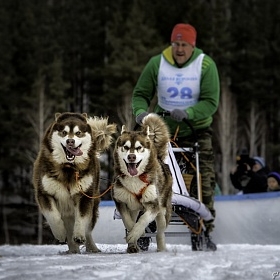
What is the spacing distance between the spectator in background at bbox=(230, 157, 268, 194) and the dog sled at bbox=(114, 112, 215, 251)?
411 cm

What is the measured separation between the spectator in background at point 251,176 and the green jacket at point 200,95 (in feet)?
13.6

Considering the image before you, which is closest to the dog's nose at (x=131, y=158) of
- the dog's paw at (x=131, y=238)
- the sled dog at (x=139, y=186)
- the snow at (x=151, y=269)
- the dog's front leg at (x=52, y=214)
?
the sled dog at (x=139, y=186)

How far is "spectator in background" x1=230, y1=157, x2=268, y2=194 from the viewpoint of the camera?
1103cm

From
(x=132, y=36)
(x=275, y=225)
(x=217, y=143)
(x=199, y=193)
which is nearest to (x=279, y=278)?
(x=199, y=193)

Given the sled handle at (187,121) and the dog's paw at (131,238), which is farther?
the sled handle at (187,121)

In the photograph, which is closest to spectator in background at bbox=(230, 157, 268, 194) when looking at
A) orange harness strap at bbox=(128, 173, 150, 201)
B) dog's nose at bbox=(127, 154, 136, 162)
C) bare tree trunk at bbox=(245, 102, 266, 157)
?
orange harness strap at bbox=(128, 173, 150, 201)

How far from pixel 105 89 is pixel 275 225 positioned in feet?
69.0

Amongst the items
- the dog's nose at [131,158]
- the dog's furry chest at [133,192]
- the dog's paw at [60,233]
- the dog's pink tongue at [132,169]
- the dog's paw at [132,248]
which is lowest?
the dog's paw at [132,248]

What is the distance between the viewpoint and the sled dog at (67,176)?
5.15 meters

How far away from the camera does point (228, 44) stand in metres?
31.8

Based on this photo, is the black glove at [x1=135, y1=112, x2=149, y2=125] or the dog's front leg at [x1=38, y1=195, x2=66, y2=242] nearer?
the dog's front leg at [x1=38, y1=195, x2=66, y2=242]

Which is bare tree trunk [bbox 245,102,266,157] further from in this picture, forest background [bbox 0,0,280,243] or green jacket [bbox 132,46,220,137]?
green jacket [bbox 132,46,220,137]

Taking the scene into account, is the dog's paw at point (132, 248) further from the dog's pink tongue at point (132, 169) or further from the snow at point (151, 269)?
the snow at point (151, 269)

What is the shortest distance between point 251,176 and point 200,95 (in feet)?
14.7
